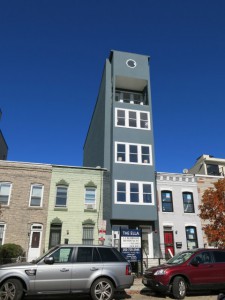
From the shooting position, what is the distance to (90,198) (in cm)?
2359

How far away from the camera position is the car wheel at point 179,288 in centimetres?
1046

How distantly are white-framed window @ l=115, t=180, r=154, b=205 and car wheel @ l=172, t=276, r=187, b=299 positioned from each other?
485 inches

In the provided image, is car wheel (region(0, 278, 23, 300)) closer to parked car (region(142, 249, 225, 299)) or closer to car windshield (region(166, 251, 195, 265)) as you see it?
parked car (region(142, 249, 225, 299))

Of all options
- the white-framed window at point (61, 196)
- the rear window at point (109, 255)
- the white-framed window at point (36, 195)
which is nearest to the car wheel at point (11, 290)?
the rear window at point (109, 255)

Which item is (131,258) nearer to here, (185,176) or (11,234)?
(11,234)

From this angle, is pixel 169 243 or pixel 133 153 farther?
pixel 133 153

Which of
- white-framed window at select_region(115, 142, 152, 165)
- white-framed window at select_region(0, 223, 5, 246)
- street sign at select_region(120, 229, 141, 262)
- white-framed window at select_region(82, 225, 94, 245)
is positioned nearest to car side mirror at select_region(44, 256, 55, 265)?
street sign at select_region(120, 229, 141, 262)

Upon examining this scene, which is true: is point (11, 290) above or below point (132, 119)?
below

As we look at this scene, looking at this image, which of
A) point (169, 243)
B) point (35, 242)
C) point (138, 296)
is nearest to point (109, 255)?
point (138, 296)

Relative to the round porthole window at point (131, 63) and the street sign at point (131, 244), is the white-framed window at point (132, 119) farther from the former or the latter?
the street sign at point (131, 244)

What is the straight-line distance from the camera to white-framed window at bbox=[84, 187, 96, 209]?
23.2 m

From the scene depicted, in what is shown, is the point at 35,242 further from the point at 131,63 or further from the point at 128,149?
the point at 131,63

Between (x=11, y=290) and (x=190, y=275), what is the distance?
6504 mm

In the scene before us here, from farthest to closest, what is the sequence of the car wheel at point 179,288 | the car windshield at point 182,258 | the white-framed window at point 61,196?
the white-framed window at point 61,196, the car windshield at point 182,258, the car wheel at point 179,288
